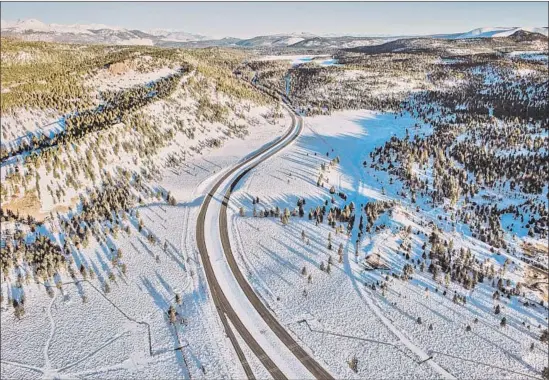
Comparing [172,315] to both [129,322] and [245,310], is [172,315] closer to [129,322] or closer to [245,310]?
[129,322]

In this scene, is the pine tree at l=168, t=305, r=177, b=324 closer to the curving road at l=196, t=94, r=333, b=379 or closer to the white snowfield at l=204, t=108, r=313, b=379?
the curving road at l=196, t=94, r=333, b=379

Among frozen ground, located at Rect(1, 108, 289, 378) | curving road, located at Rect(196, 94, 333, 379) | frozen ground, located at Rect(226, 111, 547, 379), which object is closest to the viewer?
frozen ground, located at Rect(1, 108, 289, 378)

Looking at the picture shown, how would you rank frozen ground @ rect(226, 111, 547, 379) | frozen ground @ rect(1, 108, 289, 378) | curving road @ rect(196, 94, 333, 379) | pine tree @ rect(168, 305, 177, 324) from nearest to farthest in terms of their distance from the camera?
frozen ground @ rect(1, 108, 289, 378) < curving road @ rect(196, 94, 333, 379) < frozen ground @ rect(226, 111, 547, 379) < pine tree @ rect(168, 305, 177, 324)

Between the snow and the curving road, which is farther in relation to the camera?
the curving road

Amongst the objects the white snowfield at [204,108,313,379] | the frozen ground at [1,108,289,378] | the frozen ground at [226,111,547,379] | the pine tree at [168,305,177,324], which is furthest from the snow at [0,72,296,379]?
the frozen ground at [226,111,547,379]

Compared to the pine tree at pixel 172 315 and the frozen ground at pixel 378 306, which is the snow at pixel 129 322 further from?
the frozen ground at pixel 378 306

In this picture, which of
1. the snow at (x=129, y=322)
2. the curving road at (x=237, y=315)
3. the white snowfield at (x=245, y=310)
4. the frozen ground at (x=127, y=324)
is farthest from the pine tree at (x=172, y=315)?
the white snowfield at (x=245, y=310)

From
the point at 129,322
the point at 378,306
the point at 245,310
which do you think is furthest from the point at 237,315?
the point at 378,306
